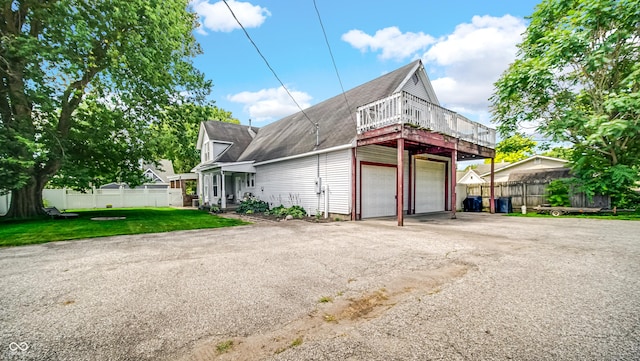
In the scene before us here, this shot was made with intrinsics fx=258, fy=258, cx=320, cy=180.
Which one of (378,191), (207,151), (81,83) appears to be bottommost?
(378,191)

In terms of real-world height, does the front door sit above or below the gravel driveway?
above

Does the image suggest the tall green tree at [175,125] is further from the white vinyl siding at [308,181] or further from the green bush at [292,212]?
the green bush at [292,212]

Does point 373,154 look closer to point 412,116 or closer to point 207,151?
point 412,116

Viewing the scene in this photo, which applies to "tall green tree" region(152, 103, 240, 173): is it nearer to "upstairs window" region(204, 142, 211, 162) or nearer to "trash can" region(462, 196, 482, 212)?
"upstairs window" region(204, 142, 211, 162)

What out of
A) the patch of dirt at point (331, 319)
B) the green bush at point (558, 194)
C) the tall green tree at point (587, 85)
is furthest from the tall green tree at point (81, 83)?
the green bush at point (558, 194)

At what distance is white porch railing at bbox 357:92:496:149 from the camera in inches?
355

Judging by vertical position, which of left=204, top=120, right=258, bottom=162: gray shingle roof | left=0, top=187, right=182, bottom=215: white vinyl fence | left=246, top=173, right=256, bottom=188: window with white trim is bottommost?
left=0, top=187, right=182, bottom=215: white vinyl fence

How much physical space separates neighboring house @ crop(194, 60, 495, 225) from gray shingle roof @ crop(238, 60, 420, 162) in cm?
7

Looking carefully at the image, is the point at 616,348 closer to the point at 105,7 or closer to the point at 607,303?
the point at 607,303

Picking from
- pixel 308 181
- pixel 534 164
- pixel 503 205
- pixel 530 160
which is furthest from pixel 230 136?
pixel 534 164

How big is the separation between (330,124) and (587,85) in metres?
12.0

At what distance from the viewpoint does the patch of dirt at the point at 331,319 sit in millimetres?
2047

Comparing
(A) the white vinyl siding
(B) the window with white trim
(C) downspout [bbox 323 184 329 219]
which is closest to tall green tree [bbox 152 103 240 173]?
(A) the white vinyl siding

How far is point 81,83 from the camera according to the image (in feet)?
35.7
